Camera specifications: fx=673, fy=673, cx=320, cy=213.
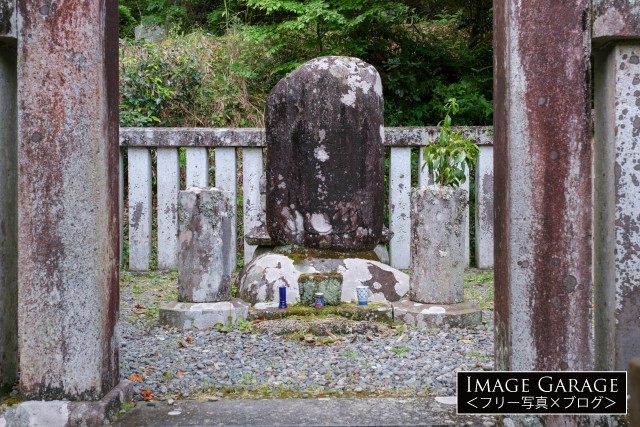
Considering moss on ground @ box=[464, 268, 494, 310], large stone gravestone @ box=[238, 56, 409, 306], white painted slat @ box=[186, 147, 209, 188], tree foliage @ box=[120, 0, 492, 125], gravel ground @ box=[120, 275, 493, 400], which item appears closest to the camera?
gravel ground @ box=[120, 275, 493, 400]

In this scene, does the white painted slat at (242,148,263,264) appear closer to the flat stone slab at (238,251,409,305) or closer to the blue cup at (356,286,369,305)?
the flat stone slab at (238,251,409,305)

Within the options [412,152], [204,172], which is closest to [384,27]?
[412,152]

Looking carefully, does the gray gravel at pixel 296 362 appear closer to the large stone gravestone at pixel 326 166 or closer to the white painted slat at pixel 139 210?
the large stone gravestone at pixel 326 166

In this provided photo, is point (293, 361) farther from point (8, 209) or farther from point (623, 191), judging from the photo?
point (623, 191)

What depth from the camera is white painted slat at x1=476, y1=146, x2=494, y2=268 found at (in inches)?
327

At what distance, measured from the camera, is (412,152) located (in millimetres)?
9047

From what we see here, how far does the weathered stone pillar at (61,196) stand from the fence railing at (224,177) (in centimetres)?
554

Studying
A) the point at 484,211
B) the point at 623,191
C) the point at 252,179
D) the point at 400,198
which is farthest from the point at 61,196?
the point at 484,211

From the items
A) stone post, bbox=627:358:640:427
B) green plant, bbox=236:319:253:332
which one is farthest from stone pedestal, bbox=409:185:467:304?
stone post, bbox=627:358:640:427

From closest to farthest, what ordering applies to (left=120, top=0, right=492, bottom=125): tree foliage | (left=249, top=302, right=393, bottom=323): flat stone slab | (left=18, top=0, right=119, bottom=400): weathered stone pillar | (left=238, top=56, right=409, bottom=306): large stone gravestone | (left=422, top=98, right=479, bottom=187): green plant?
1. (left=18, top=0, right=119, bottom=400): weathered stone pillar
2. (left=249, top=302, right=393, bottom=323): flat stone slab
3. (left=238, top=56, right=409, bottom=306): large stone gravestone
4. (left=422, top=98, right=479, bottom=187): green plant
5. (left=120, top=0, right=492, bottom=125): tree foliage

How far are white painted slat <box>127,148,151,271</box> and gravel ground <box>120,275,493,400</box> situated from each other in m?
2.99

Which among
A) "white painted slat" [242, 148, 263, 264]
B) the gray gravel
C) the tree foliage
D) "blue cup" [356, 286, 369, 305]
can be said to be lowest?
the gray gravel

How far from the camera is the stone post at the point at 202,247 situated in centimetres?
534

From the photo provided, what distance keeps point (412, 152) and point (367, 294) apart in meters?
4.06
